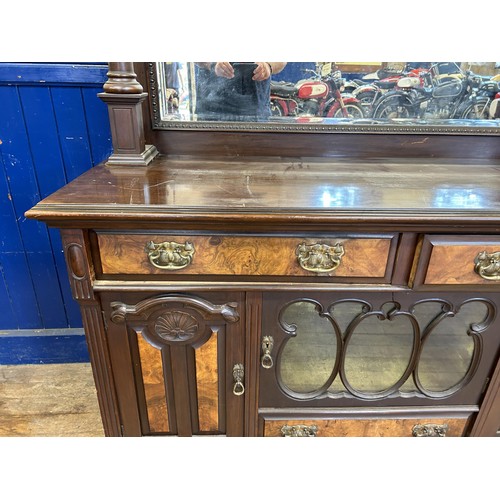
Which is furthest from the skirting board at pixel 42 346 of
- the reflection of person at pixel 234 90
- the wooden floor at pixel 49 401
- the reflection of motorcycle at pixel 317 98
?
the reflection of motorcycle at pixel 317 98

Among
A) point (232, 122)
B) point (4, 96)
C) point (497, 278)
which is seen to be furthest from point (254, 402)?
point (4, 96)

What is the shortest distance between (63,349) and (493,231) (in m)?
1.44

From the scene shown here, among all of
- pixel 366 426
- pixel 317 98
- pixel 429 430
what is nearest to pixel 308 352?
pixel 366 426

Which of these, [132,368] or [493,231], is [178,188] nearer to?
[132,368]

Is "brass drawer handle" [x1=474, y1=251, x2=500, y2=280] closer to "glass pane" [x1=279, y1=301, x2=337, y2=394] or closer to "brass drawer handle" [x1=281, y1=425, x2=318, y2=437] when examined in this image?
"glass pane" [x1=279, y1=301, x2=337, y2=394]

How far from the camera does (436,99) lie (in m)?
0.99

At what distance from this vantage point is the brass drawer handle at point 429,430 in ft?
3.10

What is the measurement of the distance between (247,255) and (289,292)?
0.13 meters

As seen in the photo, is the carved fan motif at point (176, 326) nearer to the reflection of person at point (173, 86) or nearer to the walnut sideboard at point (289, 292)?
the walnut sideboard at point (289, 292)

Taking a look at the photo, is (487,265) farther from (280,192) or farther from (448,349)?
(280,192)

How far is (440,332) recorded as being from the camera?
0.88 m

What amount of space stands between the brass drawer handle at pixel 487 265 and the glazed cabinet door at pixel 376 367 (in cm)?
10

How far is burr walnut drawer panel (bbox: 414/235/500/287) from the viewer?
709mm

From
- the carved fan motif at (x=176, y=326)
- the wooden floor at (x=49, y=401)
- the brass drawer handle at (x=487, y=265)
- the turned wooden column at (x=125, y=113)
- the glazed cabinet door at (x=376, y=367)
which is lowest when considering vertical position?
the wooden floor at (x=49, y=401)
